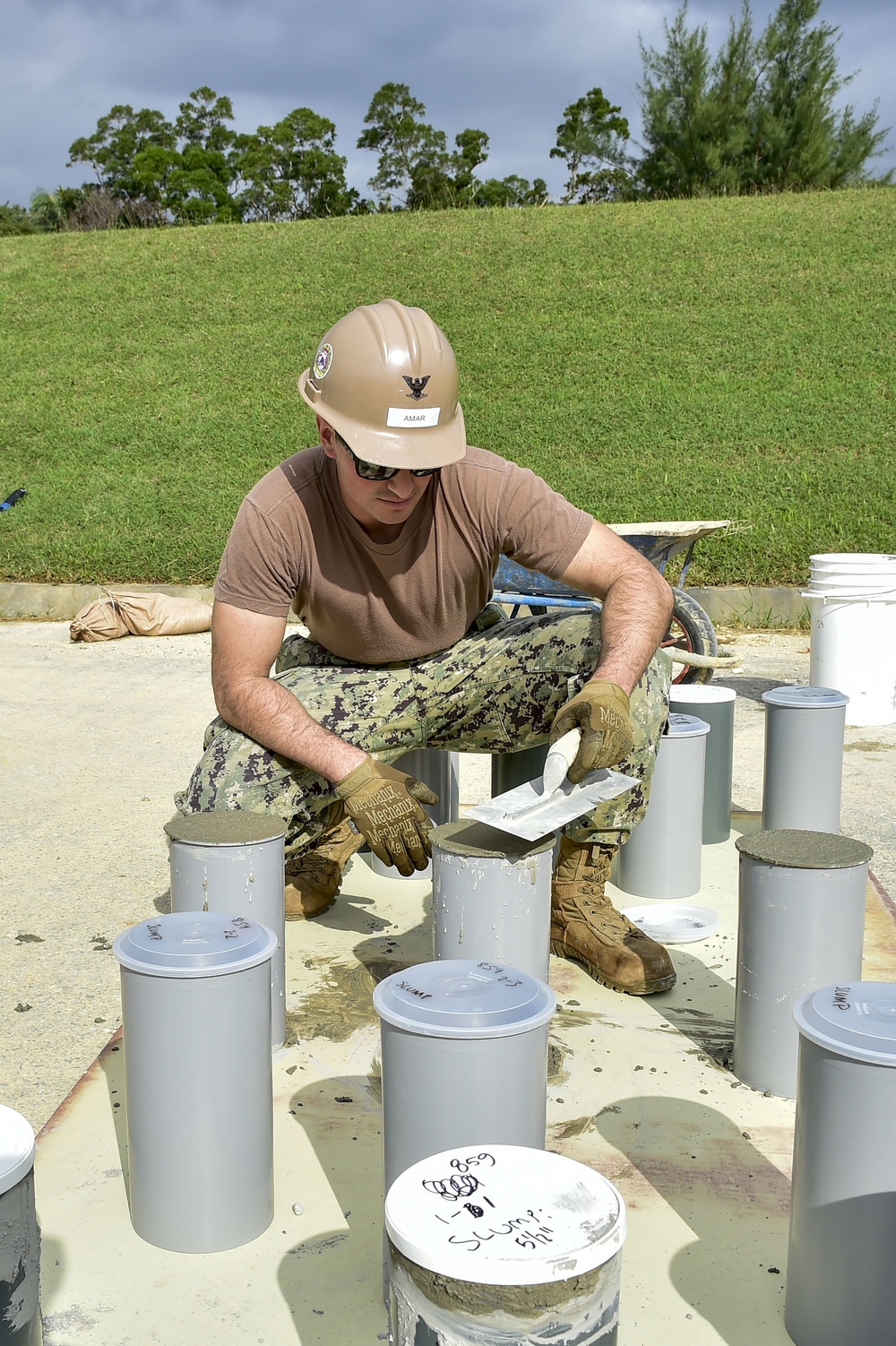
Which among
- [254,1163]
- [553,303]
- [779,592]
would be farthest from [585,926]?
[553,303]

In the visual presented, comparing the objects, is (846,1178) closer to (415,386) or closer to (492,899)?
(492,899)

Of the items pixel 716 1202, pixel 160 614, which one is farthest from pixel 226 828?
pixel 160 614

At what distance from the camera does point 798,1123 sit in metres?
1.58

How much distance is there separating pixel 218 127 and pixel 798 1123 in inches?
1490

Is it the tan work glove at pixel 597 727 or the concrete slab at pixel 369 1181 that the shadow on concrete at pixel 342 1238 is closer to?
the concrete slab at pixel 369 1181

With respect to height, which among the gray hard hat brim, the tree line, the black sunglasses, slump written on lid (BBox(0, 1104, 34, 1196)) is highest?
the tree line

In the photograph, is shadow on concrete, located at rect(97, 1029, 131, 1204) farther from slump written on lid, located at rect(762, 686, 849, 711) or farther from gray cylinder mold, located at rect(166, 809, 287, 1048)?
slump written on lid, located at rect(762, 686, 849, 711)

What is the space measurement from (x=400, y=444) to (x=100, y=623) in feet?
16.9

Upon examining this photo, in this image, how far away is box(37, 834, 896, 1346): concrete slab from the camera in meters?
1.63

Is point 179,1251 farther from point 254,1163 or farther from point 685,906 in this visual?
point 685,906

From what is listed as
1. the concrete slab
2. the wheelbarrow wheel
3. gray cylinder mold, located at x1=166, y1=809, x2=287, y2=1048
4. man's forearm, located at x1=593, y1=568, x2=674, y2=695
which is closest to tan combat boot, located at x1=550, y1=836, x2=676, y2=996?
the concrete slab

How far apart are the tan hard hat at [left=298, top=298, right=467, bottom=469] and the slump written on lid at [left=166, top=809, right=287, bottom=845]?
2.69 feet

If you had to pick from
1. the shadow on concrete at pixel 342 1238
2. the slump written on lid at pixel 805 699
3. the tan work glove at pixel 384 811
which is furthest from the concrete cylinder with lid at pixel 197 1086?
the slump written on lid at pixel 805 699

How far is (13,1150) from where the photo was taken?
1312 millimetres
